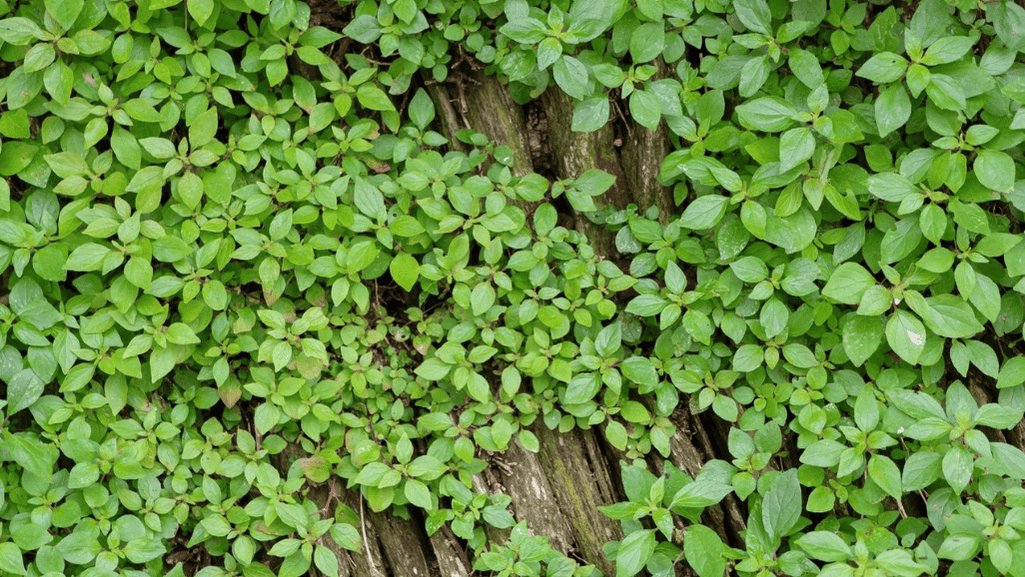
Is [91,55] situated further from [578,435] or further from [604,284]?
[578,435]

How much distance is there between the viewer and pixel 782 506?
8.83 feet

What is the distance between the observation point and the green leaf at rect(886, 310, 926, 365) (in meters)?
2.53

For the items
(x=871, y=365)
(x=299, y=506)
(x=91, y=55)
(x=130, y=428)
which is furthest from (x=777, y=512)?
(x=91, y=55)

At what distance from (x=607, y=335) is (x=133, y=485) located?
6.66ft

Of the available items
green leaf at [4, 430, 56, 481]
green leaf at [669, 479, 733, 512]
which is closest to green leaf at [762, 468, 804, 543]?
green leaf at [669, 479, 733, 512]

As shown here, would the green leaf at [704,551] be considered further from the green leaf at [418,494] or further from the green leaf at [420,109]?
the green leaf at [420,109]

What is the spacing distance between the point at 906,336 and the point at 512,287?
57.7 inches

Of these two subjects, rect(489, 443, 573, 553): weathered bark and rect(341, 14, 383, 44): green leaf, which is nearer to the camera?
rect(341, 14, 383, 44): green leaf

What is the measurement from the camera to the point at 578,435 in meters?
3.06

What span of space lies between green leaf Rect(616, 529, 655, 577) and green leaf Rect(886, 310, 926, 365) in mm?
Result: 1130

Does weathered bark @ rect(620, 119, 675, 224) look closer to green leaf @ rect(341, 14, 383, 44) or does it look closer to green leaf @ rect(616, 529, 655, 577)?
green leaf @ rect(341, 14, 383, 44)

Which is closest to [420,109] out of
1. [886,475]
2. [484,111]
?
[484,111]

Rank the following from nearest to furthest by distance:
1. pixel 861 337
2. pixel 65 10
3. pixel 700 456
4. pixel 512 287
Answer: pixel 65 10, pixel 861 337, pixel 512 287, pixel 700 456

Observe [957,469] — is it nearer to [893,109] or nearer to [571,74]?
[893,109]
